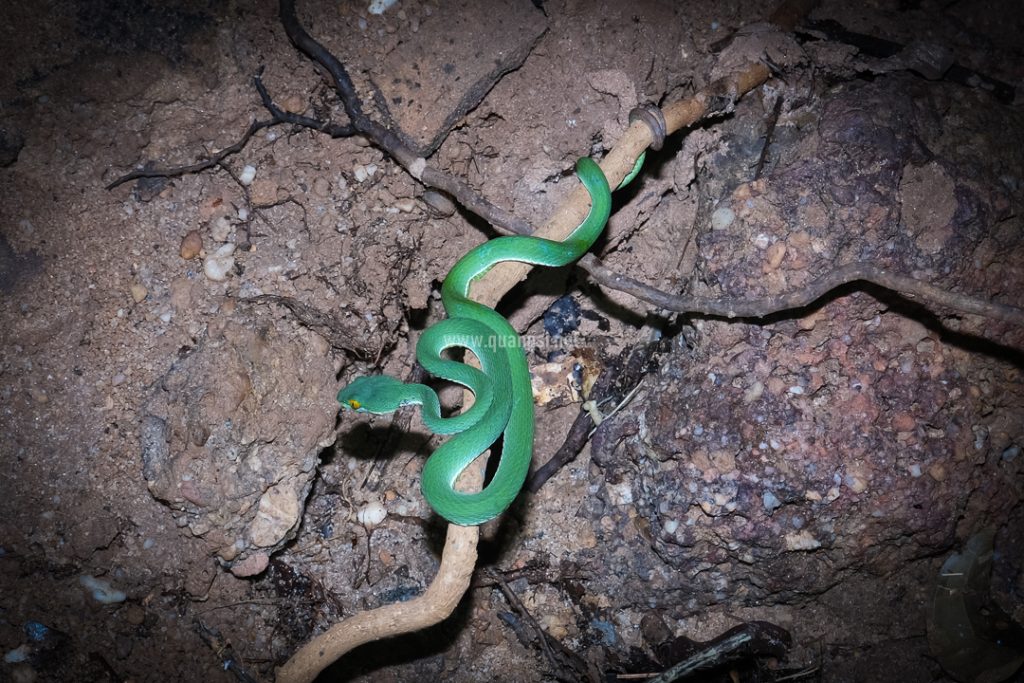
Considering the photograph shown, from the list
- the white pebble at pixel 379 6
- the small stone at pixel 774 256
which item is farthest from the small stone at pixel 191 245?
the small stone at pixel 774 256

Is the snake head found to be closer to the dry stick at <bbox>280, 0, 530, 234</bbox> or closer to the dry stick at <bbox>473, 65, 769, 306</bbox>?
the dry stick at <bbox>473, 65, 769, 306</bbox>

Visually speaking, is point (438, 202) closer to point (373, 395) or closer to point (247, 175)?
point (247, 175)

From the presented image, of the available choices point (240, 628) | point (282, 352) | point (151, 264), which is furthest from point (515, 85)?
point (240, 628)

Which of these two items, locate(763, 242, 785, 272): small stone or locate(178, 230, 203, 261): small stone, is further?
locate(178, 230, 203, 261): small stone

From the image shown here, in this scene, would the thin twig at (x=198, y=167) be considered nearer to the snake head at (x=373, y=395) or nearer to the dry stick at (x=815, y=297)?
the snake head at (x=373, y=395)

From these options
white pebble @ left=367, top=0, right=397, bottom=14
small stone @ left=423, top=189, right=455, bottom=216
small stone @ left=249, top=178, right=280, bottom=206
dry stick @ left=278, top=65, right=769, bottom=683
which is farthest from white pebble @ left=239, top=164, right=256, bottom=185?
dry stick @ left=278, top=65, right=769, bottom=683

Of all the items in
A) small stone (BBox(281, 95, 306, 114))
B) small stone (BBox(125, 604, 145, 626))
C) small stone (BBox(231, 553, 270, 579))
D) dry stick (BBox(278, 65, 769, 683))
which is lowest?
small stone (BBox(125, 604, 145, 626))

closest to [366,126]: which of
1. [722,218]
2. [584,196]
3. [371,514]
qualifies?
[584,196]
